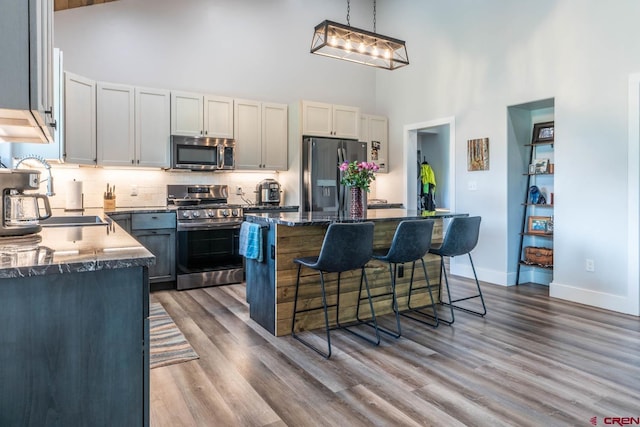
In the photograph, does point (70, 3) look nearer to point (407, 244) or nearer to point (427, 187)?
point (407, 244)

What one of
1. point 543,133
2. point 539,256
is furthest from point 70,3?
point 539,256

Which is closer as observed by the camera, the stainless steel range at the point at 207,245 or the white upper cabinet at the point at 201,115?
the stainless steel range at the point at 207,245

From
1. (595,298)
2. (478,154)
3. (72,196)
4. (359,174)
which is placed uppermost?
(478,154)

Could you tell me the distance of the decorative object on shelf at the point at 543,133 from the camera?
464 centimetres

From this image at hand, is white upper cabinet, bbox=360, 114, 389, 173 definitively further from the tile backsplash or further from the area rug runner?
the area rug runner

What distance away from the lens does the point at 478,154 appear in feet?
16.3

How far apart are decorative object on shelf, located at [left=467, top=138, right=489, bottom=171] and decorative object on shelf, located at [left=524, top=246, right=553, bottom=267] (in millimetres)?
1069

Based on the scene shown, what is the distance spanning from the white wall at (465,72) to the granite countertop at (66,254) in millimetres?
3865

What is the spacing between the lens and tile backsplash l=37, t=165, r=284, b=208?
15.1 ft

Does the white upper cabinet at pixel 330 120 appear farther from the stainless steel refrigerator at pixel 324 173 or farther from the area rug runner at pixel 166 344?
the area rug runner at pixel 166 344

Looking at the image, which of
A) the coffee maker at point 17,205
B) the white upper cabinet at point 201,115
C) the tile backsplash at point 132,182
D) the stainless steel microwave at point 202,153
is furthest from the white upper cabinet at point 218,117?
the coffee maker at point 17,205

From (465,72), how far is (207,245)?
3751mm

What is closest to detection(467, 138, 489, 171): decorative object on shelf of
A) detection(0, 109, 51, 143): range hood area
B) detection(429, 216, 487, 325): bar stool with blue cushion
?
detection(429, 216, 487, 325): bar stool with blue cushion

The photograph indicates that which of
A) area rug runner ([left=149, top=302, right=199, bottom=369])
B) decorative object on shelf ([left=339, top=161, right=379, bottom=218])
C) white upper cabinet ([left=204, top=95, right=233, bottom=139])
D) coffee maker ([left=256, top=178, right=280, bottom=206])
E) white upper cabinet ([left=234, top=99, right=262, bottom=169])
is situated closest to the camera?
area rug runner ([left=149, top=302, right=199, bottom=369])
